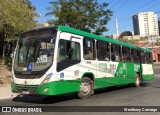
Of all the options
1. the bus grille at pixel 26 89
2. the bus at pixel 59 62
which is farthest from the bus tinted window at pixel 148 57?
the bus grille at pixel 26 89

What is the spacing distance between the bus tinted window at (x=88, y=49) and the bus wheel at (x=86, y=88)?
0.99m

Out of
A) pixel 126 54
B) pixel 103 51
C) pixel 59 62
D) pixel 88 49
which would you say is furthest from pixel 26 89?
pixel 126 54

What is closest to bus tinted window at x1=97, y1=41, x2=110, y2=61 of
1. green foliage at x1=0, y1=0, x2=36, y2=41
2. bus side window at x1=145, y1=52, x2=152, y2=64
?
bus side window at x1=145, y1=52, x2=152, y2=64

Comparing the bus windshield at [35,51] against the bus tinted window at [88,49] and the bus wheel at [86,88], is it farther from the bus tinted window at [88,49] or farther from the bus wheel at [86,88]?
the bus wheel at [86,88]

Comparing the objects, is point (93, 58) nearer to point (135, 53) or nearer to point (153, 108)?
point (153, 108)

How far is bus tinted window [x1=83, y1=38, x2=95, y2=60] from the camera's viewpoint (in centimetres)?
1249

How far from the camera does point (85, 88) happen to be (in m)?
12.4

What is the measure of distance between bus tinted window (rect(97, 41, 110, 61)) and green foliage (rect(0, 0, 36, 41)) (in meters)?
8.06

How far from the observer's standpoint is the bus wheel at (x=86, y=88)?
1216cm

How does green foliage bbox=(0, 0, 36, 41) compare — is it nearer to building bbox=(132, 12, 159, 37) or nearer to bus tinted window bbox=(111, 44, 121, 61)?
bus tinted window bbox=(111, 44, 121, 61)

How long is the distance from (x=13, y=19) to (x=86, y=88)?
382 inches

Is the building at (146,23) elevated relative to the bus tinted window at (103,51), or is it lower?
elevated

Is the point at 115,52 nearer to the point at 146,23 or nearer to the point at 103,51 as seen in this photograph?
the point at 103,51

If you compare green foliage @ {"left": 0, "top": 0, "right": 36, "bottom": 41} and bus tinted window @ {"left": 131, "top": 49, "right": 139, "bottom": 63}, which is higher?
green foliage @ {"left": 0, "top": 0, "right": 36, "bottom": 41}
